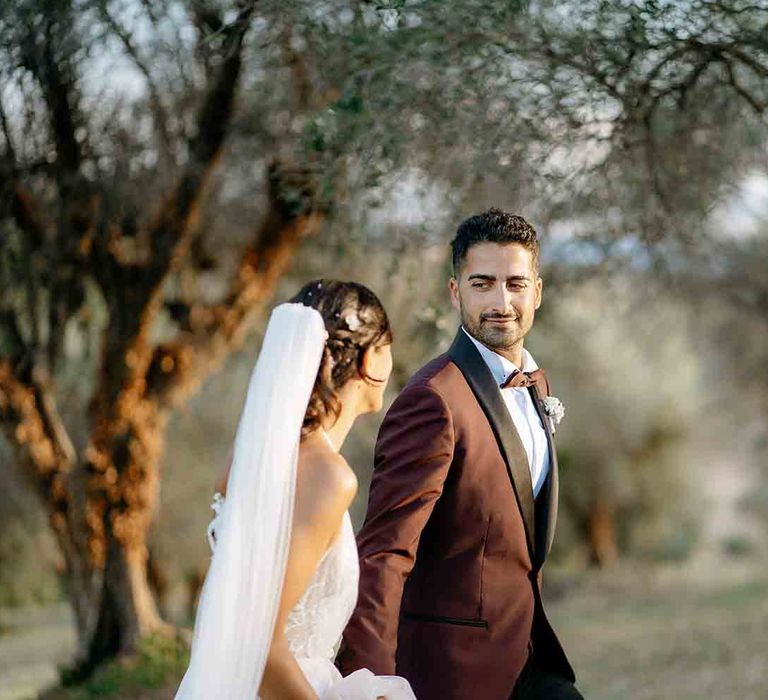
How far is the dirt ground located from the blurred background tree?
2461mm

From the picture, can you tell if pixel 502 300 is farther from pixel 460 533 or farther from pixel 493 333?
pixel 460 533

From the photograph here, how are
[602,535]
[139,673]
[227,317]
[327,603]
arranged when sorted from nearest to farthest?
1. [327,603]
2. [139,673]
3. [227,317]
4. [602,535]

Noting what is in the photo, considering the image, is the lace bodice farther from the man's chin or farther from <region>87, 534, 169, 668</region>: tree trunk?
<region>87, 534, 169, 668</region>: tree trunk

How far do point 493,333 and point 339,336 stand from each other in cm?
76

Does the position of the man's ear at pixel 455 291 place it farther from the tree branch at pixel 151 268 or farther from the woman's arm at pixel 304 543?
the tree branch at pixel 151 268

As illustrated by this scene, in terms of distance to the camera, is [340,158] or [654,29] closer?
[654,29]

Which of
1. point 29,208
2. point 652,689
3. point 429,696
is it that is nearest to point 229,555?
point 429,696

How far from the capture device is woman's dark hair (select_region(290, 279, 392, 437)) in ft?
10.1

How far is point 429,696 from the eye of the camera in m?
3.47

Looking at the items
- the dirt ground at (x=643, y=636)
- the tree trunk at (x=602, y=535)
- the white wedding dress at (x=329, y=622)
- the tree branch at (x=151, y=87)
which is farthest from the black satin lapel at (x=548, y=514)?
the tree trunk at (x=602, y=535)

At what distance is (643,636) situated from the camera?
670 inches

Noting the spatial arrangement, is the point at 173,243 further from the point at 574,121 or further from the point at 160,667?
the point at 574,121

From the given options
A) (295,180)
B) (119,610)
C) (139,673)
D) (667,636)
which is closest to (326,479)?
(295,180)

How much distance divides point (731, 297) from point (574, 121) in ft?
31.9
